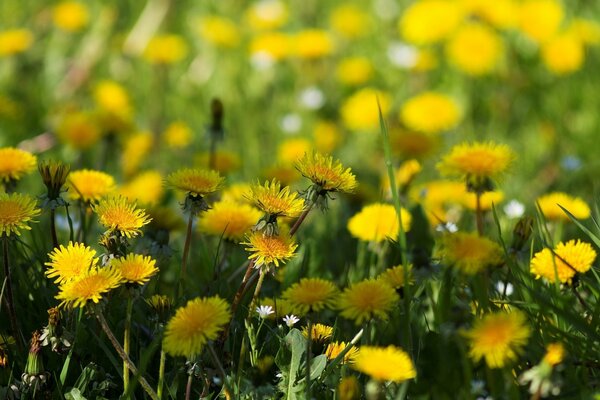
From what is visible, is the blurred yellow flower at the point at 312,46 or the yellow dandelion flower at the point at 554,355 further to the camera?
the blurred yellow flower at the point at 312,46

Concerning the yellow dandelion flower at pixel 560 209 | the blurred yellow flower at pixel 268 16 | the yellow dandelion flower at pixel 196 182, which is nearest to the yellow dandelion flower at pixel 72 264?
the yellow dandelion flower at pixel 196 182

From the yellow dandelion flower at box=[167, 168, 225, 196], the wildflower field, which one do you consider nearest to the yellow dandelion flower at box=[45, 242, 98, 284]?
the wildflower field

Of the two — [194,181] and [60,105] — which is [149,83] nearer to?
[60,105]

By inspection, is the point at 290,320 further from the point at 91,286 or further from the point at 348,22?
the point at 348,22

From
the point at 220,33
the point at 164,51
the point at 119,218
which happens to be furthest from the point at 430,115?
the point at 119,218

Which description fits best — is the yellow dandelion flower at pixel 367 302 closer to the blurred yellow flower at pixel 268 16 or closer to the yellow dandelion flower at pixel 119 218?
the yellow dandelion flower at pixel 119 218

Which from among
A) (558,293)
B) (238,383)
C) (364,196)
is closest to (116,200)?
(238,383)

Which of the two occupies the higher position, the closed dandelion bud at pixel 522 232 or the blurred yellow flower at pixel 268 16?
the closed dandelion bud at pixel 522 232
